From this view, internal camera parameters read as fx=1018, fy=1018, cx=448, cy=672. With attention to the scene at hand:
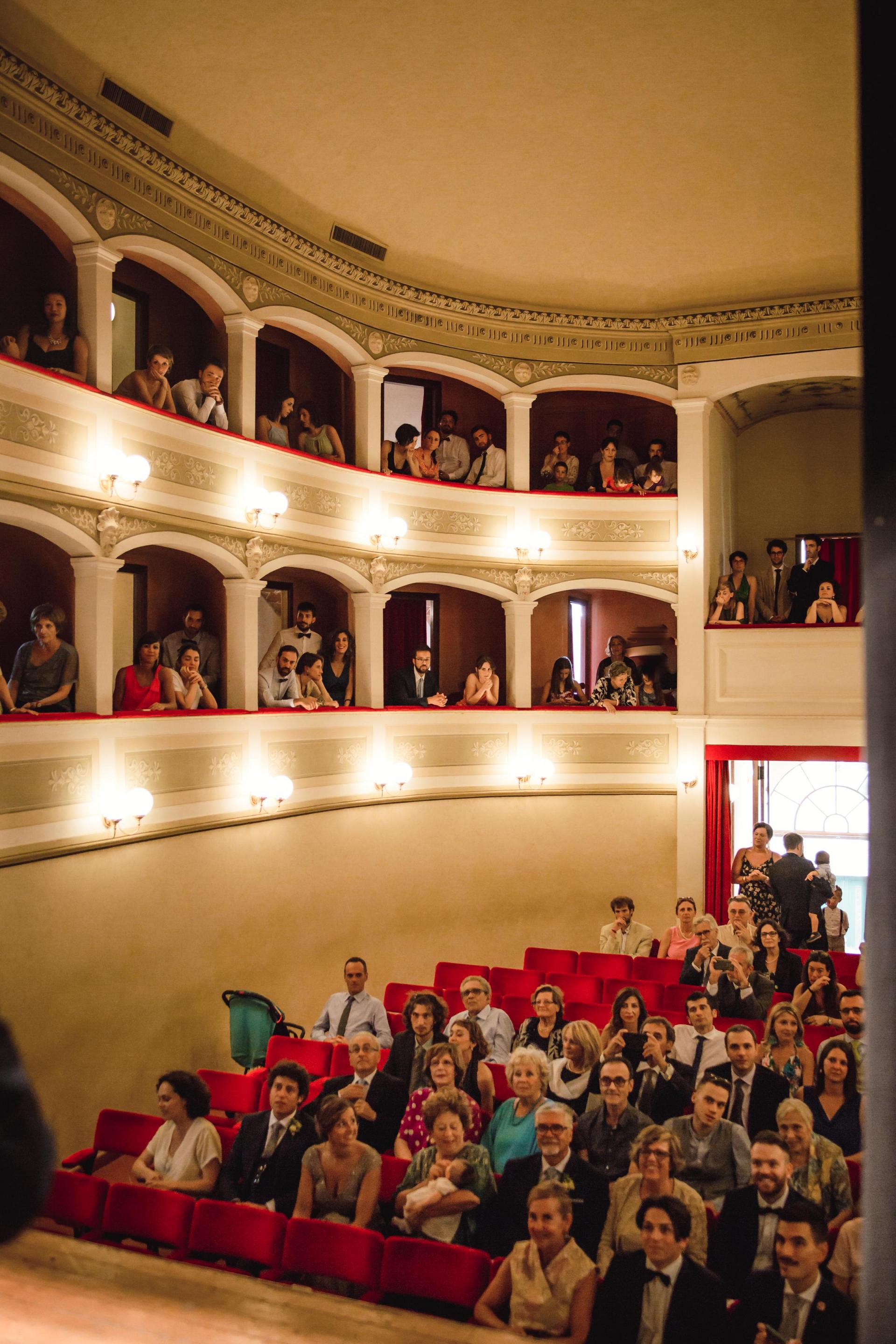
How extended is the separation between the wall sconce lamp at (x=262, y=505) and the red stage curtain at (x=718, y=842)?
590 centimetres

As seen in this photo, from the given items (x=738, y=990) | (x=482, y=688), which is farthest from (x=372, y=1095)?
(x=482, y=688)

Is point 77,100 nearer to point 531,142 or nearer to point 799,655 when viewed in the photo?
point 531,142

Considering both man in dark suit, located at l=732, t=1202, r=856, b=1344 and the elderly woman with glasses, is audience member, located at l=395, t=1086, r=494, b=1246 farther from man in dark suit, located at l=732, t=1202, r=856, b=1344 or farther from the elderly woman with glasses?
man in dark suit, located at l=732, t=1202, r=856, b=1344

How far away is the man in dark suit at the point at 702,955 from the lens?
7.32 meters

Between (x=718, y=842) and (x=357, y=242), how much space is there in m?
7.69

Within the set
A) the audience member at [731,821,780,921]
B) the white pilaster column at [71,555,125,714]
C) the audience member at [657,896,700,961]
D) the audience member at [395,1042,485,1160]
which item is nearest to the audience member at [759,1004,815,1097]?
the audience member at [395,1042,485,1160]

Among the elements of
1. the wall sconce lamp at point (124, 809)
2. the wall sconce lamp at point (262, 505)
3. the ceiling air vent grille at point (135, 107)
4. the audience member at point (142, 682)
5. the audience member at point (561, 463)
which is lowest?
the wall sconce lamp at point (124, 809)

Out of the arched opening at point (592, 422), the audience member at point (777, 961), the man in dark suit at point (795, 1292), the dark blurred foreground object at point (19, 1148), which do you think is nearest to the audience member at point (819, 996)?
the audience member at point (777, 961)

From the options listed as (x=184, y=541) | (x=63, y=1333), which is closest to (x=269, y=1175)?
(x=63, y=1333)

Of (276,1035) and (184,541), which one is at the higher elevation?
(184,541)

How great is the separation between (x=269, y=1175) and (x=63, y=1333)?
192 centimetres

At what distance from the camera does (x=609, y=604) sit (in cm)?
1409

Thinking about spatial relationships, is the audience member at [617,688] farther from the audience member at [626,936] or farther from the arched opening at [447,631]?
the audience member at [626,936]

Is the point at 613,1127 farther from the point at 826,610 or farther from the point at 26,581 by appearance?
Result: the point at 826,610
